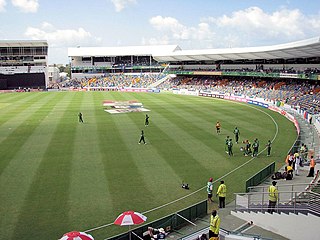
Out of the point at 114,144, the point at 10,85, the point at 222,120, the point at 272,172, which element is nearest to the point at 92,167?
the point at 114,144

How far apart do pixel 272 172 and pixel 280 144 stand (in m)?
9.25

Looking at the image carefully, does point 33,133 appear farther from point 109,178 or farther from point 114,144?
point 109,178

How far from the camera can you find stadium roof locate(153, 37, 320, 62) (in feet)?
159

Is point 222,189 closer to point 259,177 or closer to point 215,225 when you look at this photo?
point 259,177

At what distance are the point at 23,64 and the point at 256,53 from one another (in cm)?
6431

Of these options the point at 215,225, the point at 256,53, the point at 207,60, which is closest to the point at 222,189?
the point at 215,225

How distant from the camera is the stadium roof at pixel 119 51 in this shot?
355ft

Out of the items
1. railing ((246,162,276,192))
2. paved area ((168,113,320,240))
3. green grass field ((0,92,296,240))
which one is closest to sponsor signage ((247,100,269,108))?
green grass field ((0,92,296,240))

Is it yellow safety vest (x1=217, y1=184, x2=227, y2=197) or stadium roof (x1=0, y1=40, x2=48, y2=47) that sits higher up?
stadium roof (x1=0, y1=40, x2=48, y2=47)

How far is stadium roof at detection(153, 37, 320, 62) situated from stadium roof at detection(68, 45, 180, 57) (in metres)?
6.62

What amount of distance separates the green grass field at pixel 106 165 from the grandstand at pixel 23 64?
5831cm

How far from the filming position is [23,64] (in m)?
99.2

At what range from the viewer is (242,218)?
14094 millimetres

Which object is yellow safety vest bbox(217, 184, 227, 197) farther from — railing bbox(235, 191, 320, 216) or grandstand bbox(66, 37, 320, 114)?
grandstand bbox(66, 37, 320, 114)
